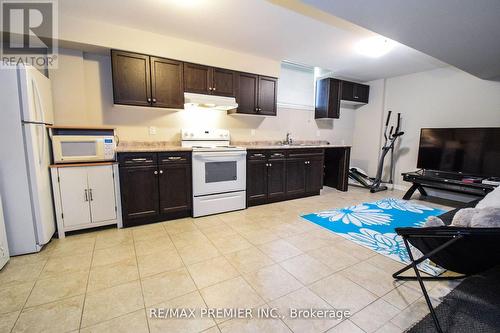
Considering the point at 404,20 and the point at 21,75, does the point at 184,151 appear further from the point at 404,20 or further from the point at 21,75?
the point at 404,20

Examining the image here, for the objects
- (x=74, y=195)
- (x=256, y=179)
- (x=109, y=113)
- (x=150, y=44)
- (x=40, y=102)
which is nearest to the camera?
(x=40, y=102)

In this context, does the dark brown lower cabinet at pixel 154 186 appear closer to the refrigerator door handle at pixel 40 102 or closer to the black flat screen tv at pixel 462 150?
the refrigerator door handle at pixel 40 102

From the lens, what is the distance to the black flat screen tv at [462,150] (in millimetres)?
3555

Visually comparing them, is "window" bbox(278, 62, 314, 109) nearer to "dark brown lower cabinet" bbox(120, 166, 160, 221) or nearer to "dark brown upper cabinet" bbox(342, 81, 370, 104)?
"dark brown upper cabinet" bbox(342, 81, 370, 104)

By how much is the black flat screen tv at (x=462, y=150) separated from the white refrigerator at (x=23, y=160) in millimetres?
5770

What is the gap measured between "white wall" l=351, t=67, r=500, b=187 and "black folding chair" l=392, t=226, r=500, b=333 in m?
3.71

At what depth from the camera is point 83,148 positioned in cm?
260

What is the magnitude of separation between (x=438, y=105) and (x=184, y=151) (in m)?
4.87

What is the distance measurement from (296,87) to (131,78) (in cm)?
319

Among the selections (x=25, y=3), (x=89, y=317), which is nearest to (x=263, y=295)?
(x=89, y=317)

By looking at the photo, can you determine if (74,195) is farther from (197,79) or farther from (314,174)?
(314,174)

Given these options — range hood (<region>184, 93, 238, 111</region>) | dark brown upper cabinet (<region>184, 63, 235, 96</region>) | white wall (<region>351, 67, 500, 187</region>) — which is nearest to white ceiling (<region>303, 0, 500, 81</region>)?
white wall (<region>351, 67, 500, 187</region>)

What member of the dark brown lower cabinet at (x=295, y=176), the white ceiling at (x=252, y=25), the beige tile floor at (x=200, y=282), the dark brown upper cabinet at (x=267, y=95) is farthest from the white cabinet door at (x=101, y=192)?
the dark brown lower cabinet at (x=295, y=176)

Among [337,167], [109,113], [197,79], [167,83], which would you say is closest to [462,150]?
[337,167]
